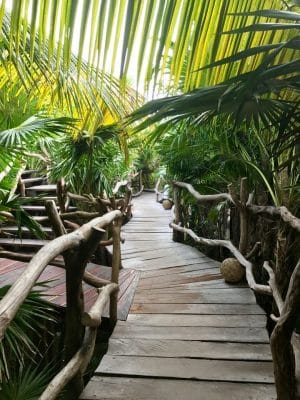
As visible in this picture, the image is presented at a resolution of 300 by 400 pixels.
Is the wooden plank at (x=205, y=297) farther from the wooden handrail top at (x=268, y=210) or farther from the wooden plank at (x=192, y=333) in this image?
the wooden handrail top at (x=268, y=210)

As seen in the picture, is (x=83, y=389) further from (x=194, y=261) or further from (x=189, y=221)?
(x=189, y=221)

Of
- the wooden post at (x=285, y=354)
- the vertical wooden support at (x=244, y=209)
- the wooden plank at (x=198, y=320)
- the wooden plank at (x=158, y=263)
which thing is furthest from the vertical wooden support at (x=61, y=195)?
the wooden post at (x=285, y=354)

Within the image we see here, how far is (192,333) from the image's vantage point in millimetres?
2014

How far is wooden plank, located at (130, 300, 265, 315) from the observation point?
2248 mm

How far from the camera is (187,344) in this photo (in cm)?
190

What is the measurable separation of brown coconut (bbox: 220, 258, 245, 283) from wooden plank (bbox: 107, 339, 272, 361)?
89cm

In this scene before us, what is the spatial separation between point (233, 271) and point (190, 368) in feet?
3.86

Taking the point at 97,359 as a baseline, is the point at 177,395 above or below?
above

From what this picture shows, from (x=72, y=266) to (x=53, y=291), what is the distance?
149 cm

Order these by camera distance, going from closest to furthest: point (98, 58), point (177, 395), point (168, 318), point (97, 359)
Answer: point (98, 58), point (177, 395), point (168, 318), point (97, 359)

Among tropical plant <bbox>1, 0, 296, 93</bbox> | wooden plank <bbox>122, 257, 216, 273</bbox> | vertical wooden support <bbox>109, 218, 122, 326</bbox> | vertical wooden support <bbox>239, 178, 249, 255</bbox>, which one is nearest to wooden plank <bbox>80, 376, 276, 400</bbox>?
vertical wooden support <bbox>109, 218, 122, 326</bbox>

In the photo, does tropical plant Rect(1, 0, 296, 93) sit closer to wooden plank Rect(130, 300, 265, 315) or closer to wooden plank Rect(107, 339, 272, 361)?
wooden plank Rect(107, 339, 272, 361)

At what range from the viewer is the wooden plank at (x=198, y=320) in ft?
6.84

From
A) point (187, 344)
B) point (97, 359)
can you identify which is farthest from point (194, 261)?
point (187, 344)
